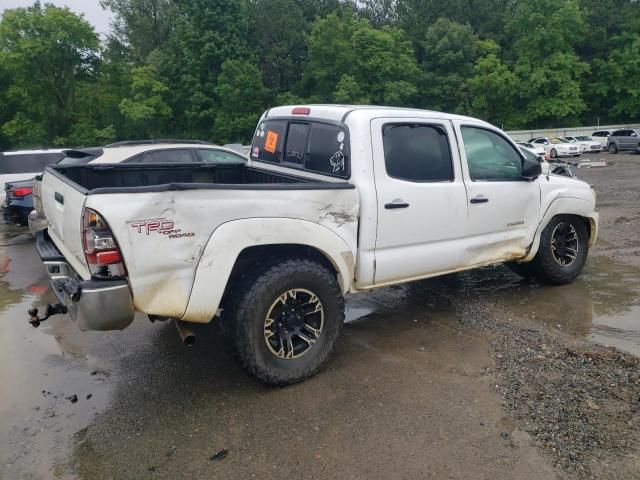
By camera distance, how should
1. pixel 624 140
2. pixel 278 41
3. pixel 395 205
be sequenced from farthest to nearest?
pixel 278 41, pixel 624 140, pixel 395 205

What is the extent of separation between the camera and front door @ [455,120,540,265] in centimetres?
490

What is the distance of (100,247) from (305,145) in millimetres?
2158

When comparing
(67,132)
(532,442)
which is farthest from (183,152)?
(67,132)

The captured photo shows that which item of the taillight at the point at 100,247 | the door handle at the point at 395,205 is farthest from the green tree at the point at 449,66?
the taillight at the point at 100,247

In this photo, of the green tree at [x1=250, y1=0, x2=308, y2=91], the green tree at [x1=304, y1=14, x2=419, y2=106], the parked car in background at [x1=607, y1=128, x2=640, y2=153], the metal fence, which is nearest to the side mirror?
the parked car in background at [x1=607, y1=128, x2=640, y2=153]

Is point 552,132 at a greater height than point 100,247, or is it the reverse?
point 100,247

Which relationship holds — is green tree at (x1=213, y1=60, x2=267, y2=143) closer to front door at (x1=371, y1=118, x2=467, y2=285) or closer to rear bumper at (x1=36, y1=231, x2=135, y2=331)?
front door at (x1=371, y1=118, x2=467, y2=285)

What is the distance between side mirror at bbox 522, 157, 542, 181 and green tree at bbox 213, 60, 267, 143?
4204 centimetres

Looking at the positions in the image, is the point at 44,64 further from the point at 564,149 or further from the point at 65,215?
the point at 65,215

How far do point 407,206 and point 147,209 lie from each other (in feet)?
6.91

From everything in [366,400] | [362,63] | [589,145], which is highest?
[362,63]

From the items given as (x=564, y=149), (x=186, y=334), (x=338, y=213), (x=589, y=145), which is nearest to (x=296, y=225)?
(x=338, y=213)

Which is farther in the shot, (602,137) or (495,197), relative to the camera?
(602,137)

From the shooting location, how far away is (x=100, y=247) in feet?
10.2
